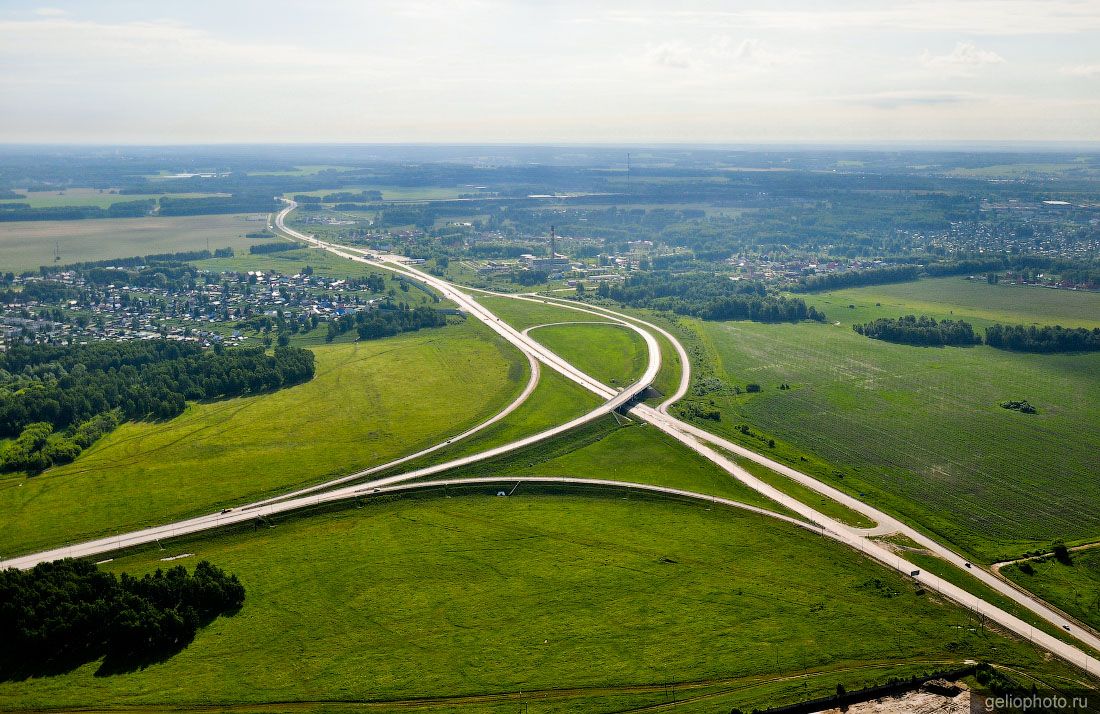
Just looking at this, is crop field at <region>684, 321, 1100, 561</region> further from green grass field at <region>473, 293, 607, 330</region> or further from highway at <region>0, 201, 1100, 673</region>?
green grass field at <region>473, 293, 607, 330</region>

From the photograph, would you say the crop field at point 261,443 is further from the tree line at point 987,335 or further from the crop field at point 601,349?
the tree line at point 987,335

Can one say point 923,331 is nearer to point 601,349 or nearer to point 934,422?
point 934,422

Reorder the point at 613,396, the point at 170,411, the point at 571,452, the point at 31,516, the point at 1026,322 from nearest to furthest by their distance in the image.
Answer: the point at 31,516 < the point at 571,452 < the point at 170,411 < the point at 613,396 < the point at 1026,322

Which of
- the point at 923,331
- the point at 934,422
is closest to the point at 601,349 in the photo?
the point at 934,422

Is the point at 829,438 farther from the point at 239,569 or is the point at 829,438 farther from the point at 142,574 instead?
the point at 142,574

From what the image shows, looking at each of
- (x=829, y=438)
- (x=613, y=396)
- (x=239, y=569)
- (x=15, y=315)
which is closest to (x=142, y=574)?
(x=239, y=569)

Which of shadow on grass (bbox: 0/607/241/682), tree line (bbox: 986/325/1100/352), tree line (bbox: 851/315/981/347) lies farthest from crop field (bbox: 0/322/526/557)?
tree line (bbox: 986/325/1100/352)
